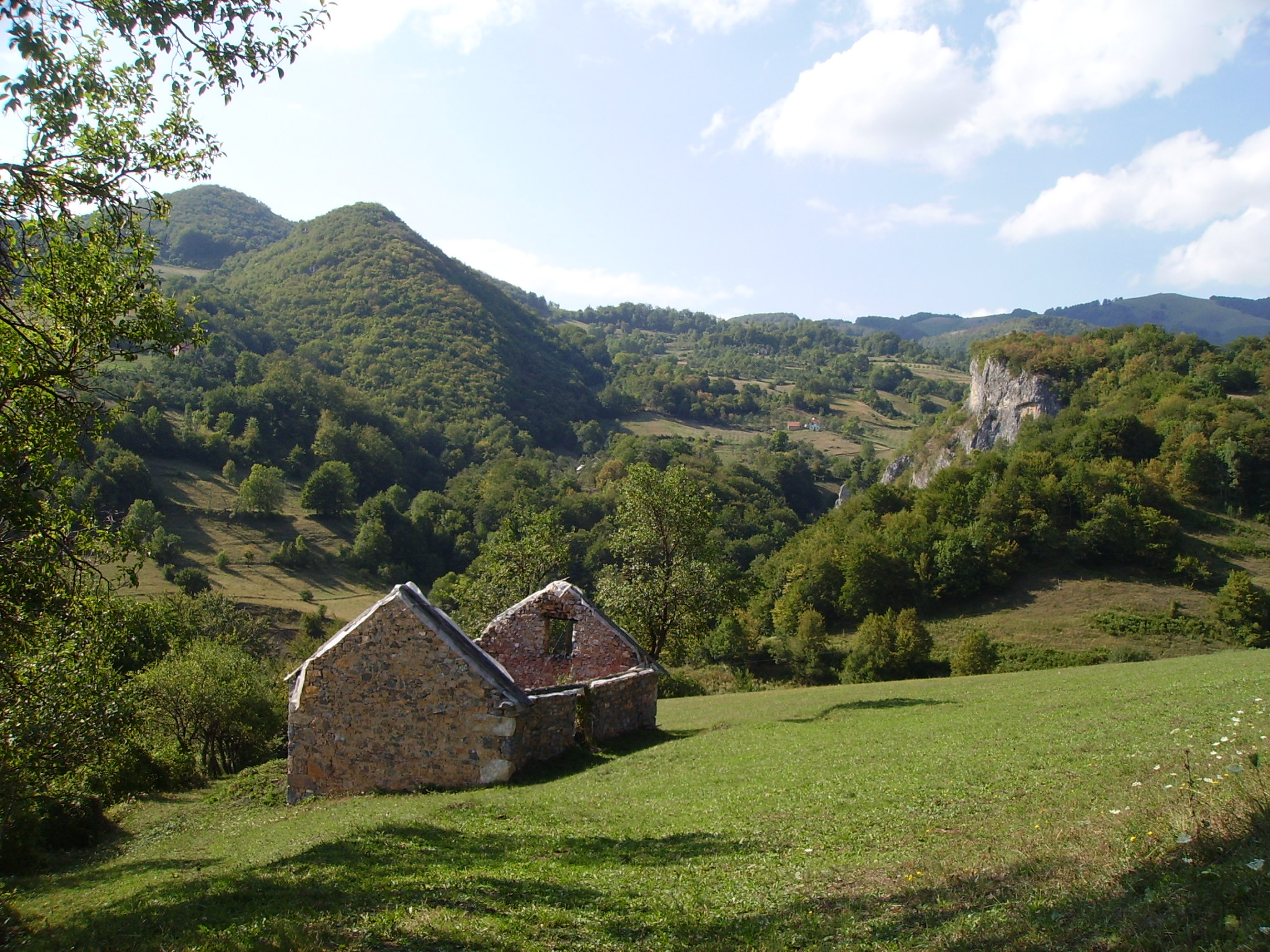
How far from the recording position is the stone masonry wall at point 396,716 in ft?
54.3

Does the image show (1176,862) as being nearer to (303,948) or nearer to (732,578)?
(303,948)

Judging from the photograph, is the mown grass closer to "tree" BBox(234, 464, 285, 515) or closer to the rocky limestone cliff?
"tree" BBox(234, 464, 285, 515)

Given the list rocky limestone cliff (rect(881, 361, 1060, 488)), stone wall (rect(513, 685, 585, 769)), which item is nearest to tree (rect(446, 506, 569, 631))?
stone wall (rect(513, 685, 585, 769))

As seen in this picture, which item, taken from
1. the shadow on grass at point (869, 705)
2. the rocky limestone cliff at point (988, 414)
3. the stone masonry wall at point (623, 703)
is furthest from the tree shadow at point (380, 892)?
the rocky limestone cliff at point (988, 414)

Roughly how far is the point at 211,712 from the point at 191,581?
55.4 m

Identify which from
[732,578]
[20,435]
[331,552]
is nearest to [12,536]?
[20,435]

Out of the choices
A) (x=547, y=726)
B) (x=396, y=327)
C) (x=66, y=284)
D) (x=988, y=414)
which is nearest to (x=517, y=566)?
(x=547, y=726)

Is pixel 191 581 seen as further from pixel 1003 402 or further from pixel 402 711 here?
pixel 1003 402

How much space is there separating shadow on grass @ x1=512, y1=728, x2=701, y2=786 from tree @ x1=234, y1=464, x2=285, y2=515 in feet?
285

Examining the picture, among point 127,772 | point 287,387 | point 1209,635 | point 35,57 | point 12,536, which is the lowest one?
point 1209,635

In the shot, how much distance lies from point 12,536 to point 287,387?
125632mm

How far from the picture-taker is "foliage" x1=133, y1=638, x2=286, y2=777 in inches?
1086

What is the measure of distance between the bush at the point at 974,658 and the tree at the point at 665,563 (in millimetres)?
31566

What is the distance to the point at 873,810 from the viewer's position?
10.9 metres
